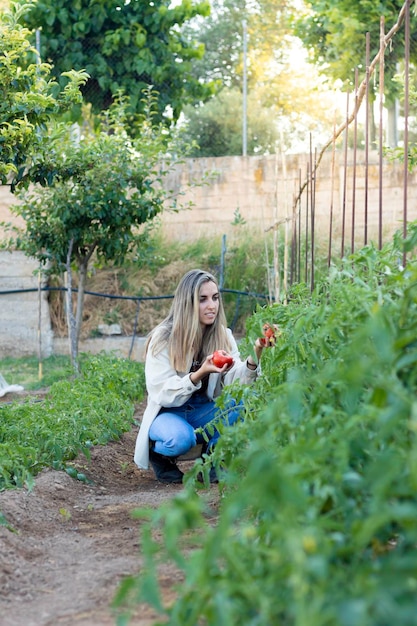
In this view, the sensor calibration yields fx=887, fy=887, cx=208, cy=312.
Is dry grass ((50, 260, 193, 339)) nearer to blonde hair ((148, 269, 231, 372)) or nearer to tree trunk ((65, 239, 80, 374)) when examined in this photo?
tree trunk ((65, 239, 80, 374))

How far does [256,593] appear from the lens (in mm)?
1430

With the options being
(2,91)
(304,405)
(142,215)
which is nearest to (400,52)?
(142,215)

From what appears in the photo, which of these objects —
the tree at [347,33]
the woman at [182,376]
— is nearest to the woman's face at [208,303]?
the woman at [182,376]

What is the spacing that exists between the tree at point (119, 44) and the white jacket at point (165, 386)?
32.5 feet

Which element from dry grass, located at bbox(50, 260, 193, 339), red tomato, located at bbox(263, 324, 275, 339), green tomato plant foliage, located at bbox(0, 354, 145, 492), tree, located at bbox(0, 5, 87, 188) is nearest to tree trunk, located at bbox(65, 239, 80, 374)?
dry grass, located at bbox(50, 260, 193, 339)

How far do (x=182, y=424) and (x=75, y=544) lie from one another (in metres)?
1.41

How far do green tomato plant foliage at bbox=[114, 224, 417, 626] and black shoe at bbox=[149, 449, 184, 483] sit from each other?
2268mm

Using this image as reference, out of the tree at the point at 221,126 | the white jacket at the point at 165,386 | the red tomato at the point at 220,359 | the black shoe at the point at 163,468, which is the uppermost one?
the tree at the point at 221,126

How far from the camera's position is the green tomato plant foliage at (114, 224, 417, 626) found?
1.30m

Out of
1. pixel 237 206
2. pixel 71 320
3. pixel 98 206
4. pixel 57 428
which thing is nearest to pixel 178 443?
pixel 57 428

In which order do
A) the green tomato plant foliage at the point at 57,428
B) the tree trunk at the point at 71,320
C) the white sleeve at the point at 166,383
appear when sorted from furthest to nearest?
the tree trunk at the point at 71,320 < the white sleeve at the point at 166,383 < the green tomato plant foliage at the point at 57,428

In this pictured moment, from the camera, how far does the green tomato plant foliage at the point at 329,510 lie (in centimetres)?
130

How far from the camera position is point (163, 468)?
15.3ft

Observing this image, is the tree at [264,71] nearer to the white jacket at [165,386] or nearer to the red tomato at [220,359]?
the white jacket at [165,386]
